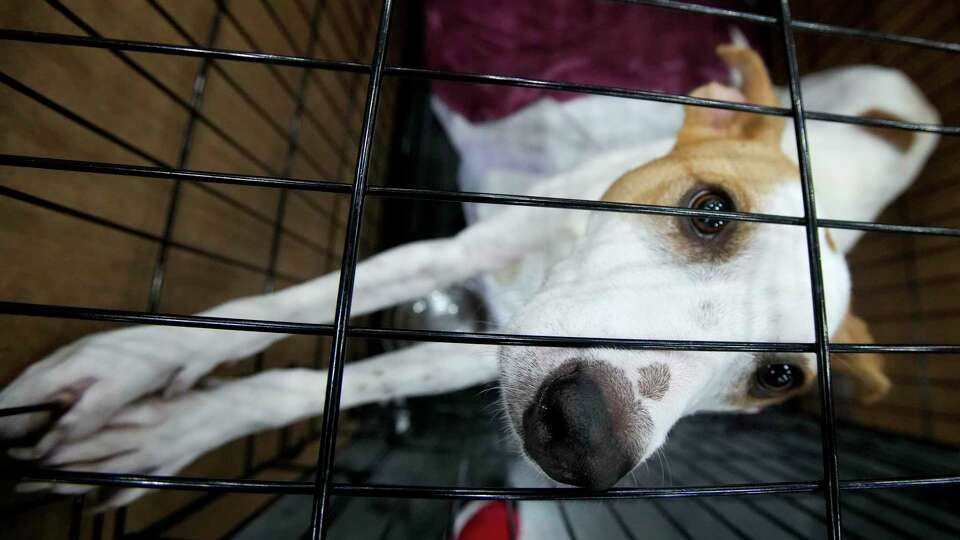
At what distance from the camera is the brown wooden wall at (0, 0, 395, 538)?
0.85 meters

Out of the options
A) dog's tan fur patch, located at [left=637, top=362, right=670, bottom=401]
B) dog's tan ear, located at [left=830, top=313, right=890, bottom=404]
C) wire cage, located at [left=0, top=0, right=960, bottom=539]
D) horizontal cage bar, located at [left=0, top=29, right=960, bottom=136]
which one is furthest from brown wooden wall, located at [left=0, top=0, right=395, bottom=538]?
dog's tan ear, located at [left=830, top=313, right=890, bottom=404]

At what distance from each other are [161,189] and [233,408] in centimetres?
52

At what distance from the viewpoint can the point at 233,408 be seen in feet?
3.52

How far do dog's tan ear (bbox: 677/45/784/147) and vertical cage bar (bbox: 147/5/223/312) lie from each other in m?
1.15

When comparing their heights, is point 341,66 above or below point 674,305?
above

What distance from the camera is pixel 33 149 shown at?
0.85 meters

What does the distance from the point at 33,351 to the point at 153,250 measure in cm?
32

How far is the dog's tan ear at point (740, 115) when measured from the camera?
1.23 m

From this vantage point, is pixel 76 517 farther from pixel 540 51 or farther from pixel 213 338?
pixel 540 51

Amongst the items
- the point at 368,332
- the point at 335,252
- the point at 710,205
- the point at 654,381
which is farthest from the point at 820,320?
the point at 335,252

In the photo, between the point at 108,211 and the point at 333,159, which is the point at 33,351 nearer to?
the point at 108,211

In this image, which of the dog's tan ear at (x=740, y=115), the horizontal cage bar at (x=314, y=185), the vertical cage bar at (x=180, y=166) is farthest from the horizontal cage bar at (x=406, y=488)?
the dog's tan ear at (x=740, y=115)

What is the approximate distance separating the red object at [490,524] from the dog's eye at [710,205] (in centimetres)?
78

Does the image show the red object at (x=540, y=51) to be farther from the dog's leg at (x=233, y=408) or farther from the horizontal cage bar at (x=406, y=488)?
the horizontal cage bar at (x=406, y=488)
